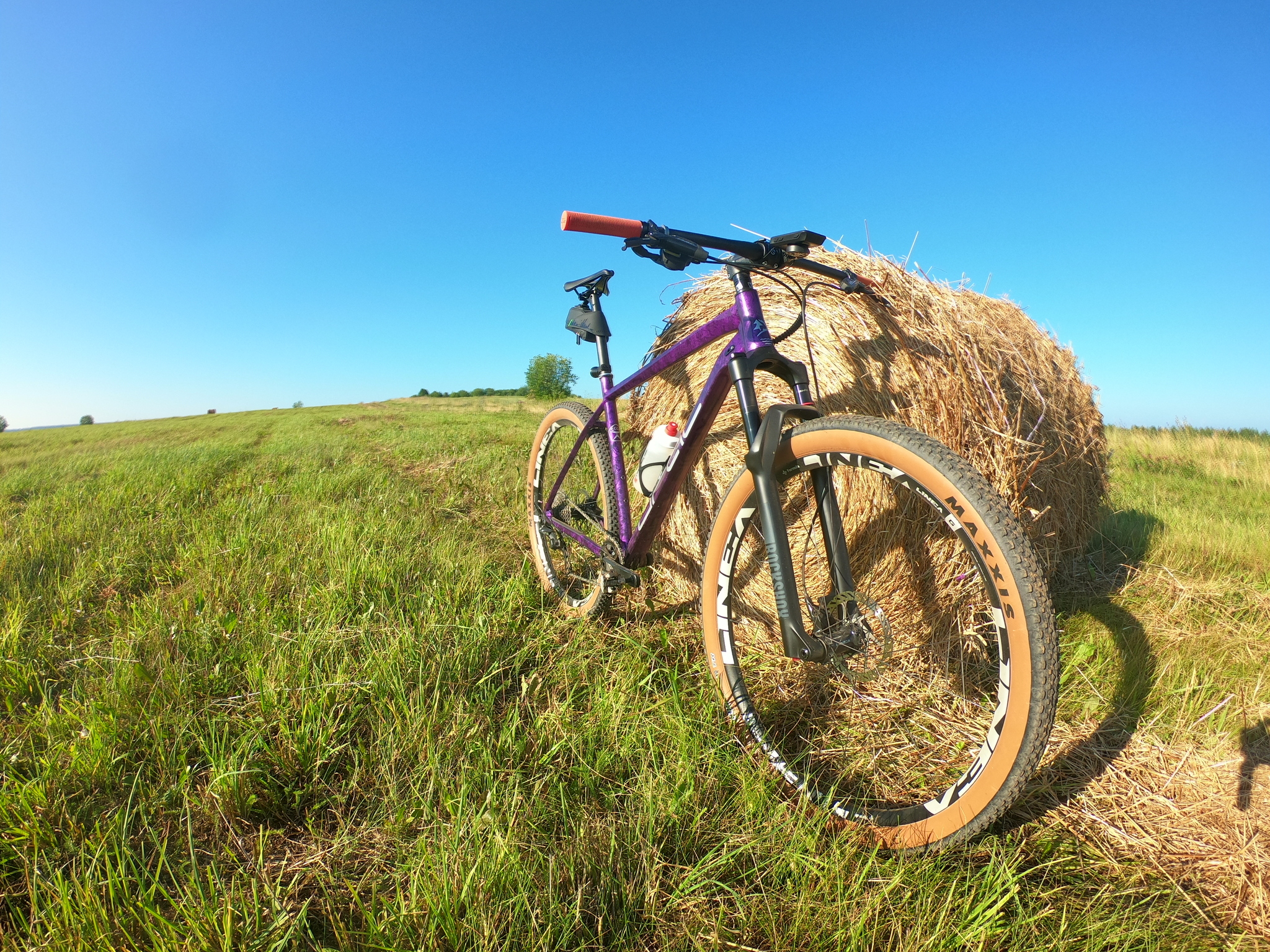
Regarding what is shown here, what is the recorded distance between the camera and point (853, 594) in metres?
1.68

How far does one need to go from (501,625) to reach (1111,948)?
2.09 m

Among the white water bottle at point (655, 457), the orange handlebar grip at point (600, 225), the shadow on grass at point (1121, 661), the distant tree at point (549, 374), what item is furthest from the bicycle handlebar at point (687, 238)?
the distant tree at point (549, 374)

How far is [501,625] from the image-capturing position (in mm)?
2457

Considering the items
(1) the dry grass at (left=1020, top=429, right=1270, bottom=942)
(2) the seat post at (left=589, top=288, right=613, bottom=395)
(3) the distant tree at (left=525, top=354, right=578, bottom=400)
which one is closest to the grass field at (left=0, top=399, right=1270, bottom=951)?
(1) the dry grass at (left=1020, top=429, right=1270, bottom=942)

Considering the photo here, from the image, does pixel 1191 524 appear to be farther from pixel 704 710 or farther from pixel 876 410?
pixel 704 710

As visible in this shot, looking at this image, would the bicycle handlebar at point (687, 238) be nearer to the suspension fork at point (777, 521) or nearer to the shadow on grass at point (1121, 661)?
the suspension fork at point (777, 521)

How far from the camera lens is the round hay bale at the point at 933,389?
218 cm

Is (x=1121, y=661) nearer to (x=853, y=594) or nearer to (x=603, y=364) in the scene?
(x=853, y=594)

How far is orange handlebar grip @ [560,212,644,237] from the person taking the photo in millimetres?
1800

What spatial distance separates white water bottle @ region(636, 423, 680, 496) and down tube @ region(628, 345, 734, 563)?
277mm

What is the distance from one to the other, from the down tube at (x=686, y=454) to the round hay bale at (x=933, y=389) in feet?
1.71

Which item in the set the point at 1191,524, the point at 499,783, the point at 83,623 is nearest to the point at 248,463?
the point at 83,623

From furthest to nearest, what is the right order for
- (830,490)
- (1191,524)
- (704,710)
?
(1191,524) → (704,710) → (830,490)

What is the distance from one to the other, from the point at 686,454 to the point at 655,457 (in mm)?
527
